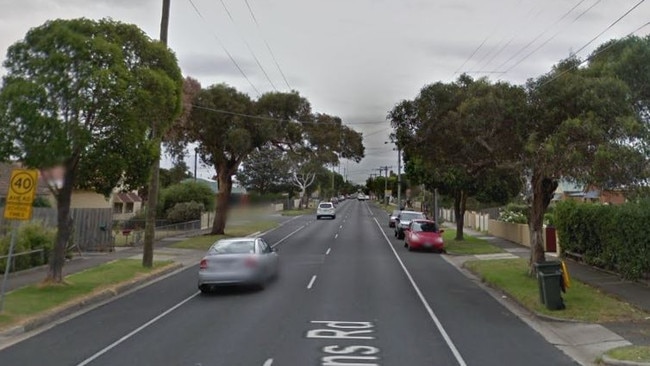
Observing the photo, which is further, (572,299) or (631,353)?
(572,299)

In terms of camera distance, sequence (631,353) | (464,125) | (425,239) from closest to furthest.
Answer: (631,353), (464,125), (425,239)

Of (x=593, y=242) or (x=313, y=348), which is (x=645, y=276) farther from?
(x=313, y=348)

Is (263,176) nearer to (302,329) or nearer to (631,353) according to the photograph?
(302,329)

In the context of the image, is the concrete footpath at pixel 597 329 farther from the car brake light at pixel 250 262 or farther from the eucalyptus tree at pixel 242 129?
the eucalyptus tree at pixel 242 129

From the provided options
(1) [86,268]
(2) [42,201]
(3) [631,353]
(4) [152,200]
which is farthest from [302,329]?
(2) [42,201]

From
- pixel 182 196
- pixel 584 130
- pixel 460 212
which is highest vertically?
pixel 584 130

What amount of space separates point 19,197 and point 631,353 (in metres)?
11.5

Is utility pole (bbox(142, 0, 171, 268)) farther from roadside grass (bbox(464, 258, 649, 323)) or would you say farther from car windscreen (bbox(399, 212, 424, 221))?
car windscreen (bbox(399, 212, 424, 221))

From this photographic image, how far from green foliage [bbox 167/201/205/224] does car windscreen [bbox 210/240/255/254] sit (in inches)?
1167

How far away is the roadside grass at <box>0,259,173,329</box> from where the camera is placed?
42.2 ft

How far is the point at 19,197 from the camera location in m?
13.1

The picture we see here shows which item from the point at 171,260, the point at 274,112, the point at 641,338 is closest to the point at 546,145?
the point at 641,338

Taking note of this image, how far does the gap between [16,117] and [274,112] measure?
76.1 feet

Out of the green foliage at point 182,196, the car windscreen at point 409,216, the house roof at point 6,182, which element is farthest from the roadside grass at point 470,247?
the house roof at point 6,182
